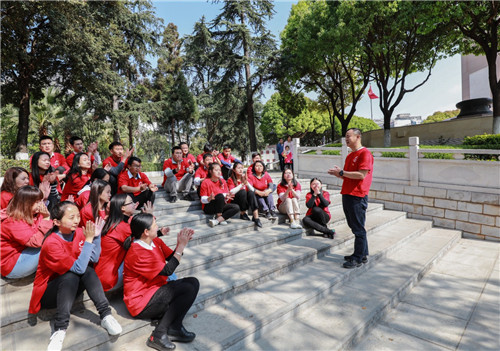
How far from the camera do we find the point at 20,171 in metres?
3.54

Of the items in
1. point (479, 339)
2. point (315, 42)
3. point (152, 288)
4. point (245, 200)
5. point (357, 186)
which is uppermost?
point (315, 42)

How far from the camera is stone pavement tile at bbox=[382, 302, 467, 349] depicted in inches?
114

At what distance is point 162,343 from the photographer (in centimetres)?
242

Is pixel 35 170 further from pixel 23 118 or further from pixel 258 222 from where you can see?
pixel 23 118

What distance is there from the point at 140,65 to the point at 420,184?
21819 mm

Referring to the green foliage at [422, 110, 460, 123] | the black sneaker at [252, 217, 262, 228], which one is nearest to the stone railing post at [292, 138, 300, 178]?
the black sneaker at [252, 217, 262, 228]

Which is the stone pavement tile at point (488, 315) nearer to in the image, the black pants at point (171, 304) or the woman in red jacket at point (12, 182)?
the black pants at point (171, 304)

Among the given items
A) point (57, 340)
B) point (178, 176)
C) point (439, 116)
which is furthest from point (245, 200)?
point (439, 116)

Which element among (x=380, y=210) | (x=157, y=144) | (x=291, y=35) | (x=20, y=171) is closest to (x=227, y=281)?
(x=20, y=171)

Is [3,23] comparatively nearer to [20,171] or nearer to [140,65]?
[20,171]

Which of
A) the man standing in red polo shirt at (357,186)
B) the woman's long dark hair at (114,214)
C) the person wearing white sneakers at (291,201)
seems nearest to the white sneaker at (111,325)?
the woman's long dark hair at (114,214)

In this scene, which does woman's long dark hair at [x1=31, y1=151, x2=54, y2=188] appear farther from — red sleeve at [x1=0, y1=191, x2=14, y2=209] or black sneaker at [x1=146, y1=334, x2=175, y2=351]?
black sneaker at [x1=146, y1=334, x2=175, y2=351]

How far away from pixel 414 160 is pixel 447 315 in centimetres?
529

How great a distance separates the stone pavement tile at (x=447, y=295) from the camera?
11.4 ft
